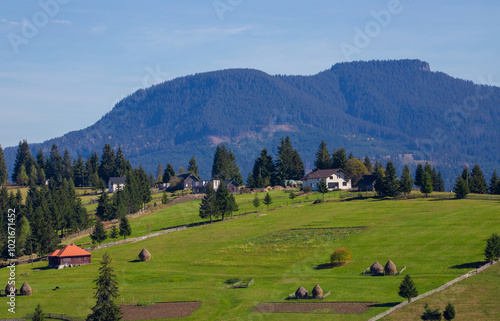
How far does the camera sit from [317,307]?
6469cm

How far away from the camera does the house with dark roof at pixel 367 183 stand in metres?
149

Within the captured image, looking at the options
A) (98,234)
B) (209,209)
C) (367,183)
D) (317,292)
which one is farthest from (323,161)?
(317,292)

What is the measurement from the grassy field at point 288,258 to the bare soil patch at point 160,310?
1.44 meters

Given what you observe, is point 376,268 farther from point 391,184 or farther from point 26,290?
point 391,184

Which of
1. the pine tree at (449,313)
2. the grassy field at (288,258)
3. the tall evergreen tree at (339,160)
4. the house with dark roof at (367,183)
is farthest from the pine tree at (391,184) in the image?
the pine tree at (449,313)

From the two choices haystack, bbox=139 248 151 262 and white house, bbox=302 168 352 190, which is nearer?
haystack, bbox=139 248 151 262

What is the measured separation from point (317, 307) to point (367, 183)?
296ft

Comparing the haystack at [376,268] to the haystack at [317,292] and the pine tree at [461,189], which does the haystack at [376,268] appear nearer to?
the haystack at [317,292]

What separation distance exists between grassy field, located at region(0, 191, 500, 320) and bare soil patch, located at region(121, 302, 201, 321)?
56.9 inches

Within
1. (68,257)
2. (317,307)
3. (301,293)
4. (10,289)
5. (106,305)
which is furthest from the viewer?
(68,257)

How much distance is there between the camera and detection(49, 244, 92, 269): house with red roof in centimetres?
9544

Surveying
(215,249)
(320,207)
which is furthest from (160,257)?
(320,207)

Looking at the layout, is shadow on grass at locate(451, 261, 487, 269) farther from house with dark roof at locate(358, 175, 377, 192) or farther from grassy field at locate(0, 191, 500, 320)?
house with dark roof at locate(358, 175, 377, 192)

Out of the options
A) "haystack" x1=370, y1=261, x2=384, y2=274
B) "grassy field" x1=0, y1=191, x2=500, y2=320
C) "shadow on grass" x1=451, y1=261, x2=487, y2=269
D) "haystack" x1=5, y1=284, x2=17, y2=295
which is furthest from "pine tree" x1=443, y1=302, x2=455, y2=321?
"haystack" x1=5, y1=284, x2=17, y2=295
